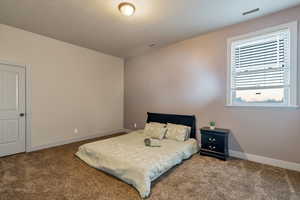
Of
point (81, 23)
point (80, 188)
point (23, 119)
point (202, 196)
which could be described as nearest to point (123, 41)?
point (81, 23)

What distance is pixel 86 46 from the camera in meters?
4.47

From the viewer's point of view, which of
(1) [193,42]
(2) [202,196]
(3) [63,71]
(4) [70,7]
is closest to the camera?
(2) [202,196]

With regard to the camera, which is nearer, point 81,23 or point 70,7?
point 70,7

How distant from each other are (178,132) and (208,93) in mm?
1205

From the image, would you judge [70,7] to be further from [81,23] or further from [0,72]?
[0,72]

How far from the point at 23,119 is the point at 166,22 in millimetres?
3974

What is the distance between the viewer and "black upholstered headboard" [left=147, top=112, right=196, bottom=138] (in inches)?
150

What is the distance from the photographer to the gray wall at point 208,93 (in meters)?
2.77

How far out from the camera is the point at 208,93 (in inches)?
143

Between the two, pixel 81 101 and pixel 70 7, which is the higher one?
pixel 70 7

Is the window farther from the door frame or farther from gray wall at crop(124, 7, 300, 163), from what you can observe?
the door frame

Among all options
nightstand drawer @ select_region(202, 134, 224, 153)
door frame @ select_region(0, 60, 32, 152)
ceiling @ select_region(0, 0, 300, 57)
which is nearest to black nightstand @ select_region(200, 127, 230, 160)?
nightstand drawer @ select_region(202, 134, 224, 153)

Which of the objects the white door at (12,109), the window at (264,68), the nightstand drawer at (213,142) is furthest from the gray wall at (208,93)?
the white door at (12,109)

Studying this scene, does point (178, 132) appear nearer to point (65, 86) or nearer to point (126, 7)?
point (126, 7)
